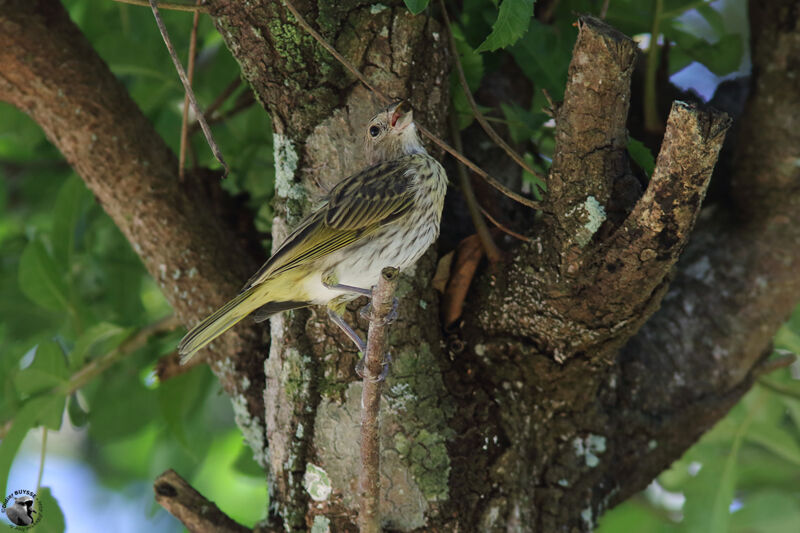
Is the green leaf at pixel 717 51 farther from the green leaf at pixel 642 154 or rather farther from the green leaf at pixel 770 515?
the green leaf at pixel 770 515

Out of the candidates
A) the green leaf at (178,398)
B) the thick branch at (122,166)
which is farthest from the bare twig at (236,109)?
the green leaf at (178,398)

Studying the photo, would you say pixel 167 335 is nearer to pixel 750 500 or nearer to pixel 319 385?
pixel 319 385

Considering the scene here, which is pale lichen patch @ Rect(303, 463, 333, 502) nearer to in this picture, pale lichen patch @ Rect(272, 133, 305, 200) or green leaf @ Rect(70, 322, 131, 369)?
pale lichen patch @ Rect(272, 133, 305, 200)

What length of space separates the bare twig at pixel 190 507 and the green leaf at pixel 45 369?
0.82 meters

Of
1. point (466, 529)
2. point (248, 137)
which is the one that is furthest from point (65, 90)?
point (466, 529)

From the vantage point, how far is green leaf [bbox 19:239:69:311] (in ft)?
12.0

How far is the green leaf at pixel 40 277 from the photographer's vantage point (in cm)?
367

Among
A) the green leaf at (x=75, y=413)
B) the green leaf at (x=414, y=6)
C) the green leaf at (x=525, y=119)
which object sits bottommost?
the green leaf at (x=75, y=413)

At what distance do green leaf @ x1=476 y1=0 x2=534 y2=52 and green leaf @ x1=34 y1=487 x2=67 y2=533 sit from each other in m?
2.35

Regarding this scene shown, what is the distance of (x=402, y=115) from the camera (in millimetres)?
2859

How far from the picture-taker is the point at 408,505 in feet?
8.84

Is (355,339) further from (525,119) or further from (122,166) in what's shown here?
(122,166)

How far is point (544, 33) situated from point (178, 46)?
2.01 meters

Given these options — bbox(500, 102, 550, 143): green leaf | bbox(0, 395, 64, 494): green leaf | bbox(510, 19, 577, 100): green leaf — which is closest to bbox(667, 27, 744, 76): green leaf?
bbox(510, 19, 577, 100): green leaf
